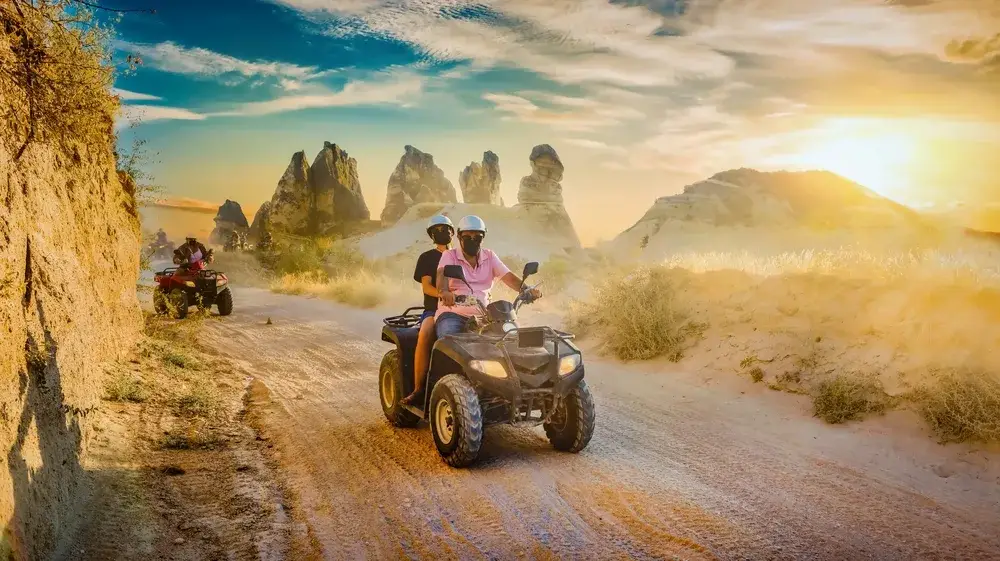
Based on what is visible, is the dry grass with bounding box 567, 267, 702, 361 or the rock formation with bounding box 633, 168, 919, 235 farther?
the rock formation with bounding box 633, 168, 919, 235

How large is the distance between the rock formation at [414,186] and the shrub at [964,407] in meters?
88.4

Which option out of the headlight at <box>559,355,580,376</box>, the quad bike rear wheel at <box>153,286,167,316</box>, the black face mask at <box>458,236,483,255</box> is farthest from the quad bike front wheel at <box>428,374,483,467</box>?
the quad bike rear wheel at <box>153,286,167,316</box>

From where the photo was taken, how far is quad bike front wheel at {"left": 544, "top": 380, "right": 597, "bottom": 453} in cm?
557

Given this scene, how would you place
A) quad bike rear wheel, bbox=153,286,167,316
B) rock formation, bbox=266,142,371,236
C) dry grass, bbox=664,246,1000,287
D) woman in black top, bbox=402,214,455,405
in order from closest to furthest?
woman in black top, bbox=402,214,455,405 < dry grass, bbox=664,246,1000,287 < quad bike rear wheel, bbox=153,286,167,316 < rock formation, bbox=266,142,371,236

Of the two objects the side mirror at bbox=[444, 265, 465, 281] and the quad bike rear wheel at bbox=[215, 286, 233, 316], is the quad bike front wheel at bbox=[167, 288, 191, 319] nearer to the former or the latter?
the quad bike rear wheel at bbox=[215, 286, 233, 316]

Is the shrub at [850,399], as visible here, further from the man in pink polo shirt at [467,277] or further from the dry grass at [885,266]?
the man in pink polo shirt at [467,277]

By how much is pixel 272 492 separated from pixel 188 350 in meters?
7.03

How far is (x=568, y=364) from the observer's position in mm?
5434

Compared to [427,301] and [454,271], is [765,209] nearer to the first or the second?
[427,301]

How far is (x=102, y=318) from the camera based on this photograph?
7.82 metres

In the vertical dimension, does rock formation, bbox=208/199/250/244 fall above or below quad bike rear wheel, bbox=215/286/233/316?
above

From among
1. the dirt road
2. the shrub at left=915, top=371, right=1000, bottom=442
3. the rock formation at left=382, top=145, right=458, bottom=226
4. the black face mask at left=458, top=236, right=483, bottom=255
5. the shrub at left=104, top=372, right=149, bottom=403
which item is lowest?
the dirt road

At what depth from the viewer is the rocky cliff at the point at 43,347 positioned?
12.1 ft

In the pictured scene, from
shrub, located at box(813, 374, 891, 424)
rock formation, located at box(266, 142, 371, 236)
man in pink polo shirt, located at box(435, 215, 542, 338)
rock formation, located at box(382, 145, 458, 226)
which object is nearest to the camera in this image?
man in pink polo shirt, located at box(435, 215, 542, 338)
